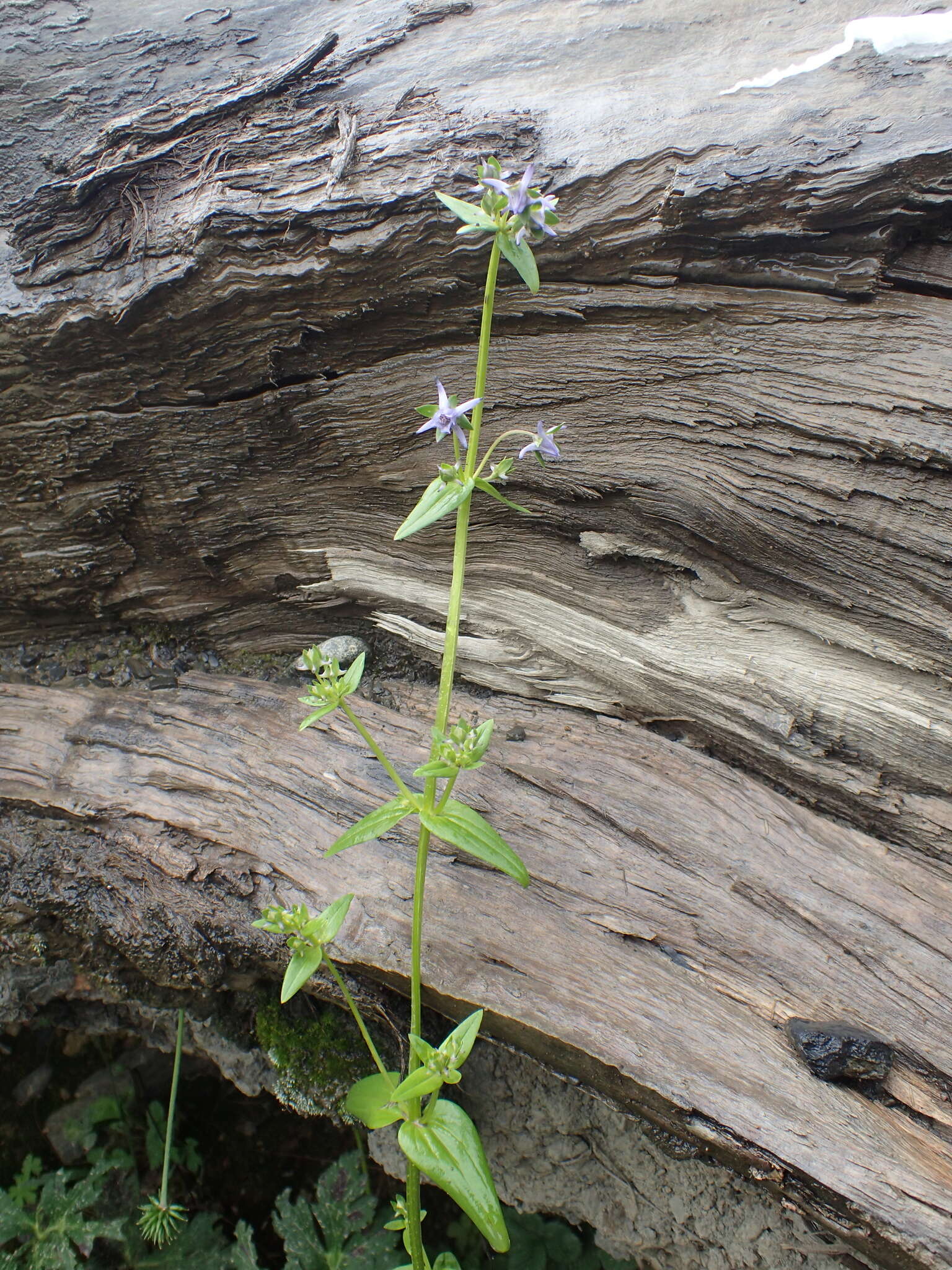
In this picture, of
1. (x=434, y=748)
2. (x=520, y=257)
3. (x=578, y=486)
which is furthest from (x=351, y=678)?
(x=578, y=486)

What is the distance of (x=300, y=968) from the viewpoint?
160cm

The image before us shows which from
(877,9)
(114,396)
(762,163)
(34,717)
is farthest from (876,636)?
(34,717)

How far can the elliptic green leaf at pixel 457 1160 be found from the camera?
1.47 meters

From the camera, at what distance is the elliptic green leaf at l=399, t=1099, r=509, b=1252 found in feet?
4.82

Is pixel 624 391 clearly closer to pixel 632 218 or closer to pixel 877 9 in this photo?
pixel 632 218

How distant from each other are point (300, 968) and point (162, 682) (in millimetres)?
1400

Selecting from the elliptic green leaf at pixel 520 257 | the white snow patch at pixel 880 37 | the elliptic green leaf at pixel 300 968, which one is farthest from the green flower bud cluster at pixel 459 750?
the white snow patch at pixel 880 37

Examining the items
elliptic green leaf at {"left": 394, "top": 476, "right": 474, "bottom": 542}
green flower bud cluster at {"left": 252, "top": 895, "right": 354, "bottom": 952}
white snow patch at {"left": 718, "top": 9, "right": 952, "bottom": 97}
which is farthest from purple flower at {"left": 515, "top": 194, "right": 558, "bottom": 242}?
green flower bud cluster at {"left": 252, "top": 895, "right": 354, "bottom": 952}

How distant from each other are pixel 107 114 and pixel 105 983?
263 cm

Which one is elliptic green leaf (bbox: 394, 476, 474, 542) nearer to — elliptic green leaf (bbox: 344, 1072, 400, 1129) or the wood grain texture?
the wood grain texture

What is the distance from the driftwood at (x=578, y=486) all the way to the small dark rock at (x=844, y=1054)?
37 millimetres

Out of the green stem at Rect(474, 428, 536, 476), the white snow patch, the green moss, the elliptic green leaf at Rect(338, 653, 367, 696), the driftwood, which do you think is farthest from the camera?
the green moss

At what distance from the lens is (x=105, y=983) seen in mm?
2320

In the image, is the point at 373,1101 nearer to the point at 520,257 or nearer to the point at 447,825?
the point at 447,825
